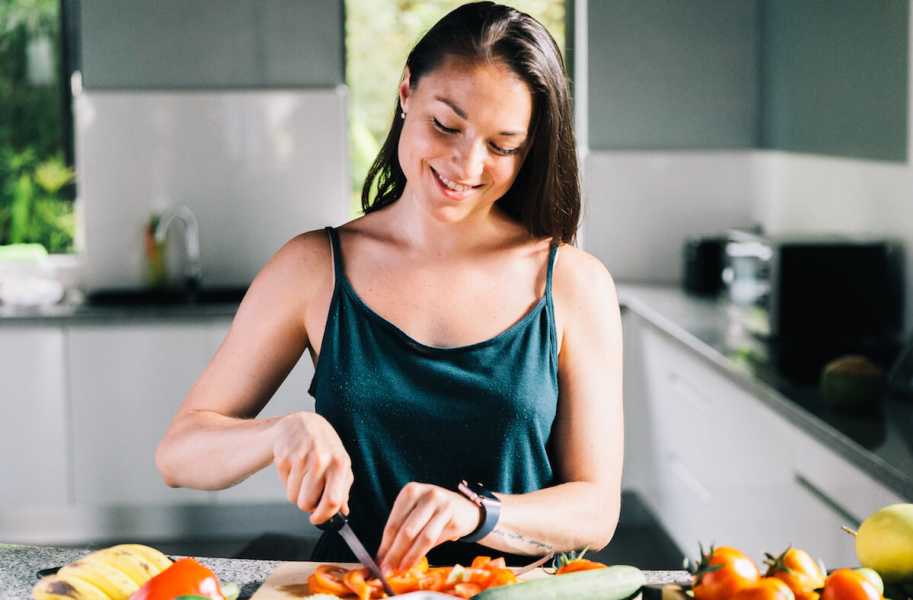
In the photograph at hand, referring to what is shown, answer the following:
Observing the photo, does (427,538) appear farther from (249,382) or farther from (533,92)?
(533,92)

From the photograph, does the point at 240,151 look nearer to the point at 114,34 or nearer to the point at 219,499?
the point at 114,34

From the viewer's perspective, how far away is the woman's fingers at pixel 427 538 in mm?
1391

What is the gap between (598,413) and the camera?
175cm

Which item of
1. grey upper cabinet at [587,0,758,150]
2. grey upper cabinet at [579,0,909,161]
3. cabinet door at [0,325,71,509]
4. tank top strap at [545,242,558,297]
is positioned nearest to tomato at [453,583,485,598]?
tank top strap at [545,242,558,297]

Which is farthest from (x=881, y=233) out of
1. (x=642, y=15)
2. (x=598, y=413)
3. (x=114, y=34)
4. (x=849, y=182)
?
(x=114, y=34)

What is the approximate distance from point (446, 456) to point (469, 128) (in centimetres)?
46

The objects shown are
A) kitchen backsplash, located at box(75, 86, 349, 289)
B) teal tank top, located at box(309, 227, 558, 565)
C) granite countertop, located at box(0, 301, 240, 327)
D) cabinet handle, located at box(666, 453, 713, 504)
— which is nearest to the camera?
teal tank top, located at box(309, 227, 558, 565)

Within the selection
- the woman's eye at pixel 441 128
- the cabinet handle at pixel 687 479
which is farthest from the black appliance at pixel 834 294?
the woman's eye at pixel 441 128

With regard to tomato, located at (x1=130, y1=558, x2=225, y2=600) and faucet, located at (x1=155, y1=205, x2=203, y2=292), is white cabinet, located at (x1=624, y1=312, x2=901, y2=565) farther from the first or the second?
faucet, located at (x1=155, y1=205, x2=203, y2=292)

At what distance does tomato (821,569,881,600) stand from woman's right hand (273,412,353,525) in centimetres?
53

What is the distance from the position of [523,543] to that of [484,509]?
0.40 ft

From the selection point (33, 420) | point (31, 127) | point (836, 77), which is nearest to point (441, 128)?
point (836, 77)

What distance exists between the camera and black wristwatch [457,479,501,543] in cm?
148

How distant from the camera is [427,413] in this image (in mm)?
1702
